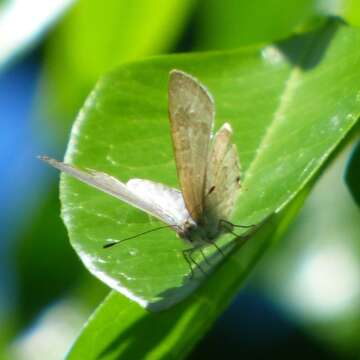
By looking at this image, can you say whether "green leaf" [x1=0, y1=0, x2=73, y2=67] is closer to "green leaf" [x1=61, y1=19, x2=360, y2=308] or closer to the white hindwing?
"green leaf" [x1=61, y1=19, x2=360, y2=308]

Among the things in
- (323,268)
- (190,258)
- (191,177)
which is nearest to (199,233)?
(191,177)

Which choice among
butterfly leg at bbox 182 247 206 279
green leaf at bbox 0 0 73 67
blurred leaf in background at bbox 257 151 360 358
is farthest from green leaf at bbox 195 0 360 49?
blurred leaf in background at bbox 257 151 360 358

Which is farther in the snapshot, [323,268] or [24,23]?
[323,268]

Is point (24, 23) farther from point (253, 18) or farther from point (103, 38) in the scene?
point (253, 18)

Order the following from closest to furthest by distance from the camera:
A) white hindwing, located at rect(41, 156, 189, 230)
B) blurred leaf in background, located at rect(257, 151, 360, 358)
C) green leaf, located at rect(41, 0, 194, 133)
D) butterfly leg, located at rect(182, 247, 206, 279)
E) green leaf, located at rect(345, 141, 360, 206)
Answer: butterfly leg, located at rect(182, 247, 206, 279), white hindwing, located at rect(41, 156, 189, 230), green leaf, located at rect(345, 141, 360, 206), green leaf, located at rect(41, 0, 194, 133), blurred leaf in background, located at rect(257, 151, 360, 358)

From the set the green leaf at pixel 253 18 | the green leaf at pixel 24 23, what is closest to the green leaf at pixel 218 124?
the green leaf at pixel 253 18

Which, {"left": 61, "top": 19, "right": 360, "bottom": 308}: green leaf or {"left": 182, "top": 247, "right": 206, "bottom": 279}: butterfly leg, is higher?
{"left": 61, "top": 19, "right": 360, "bottom": 308}: green leaf

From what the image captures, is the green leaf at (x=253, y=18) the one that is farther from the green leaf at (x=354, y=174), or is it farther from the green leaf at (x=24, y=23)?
the green leaf at (x=354, y=174)
